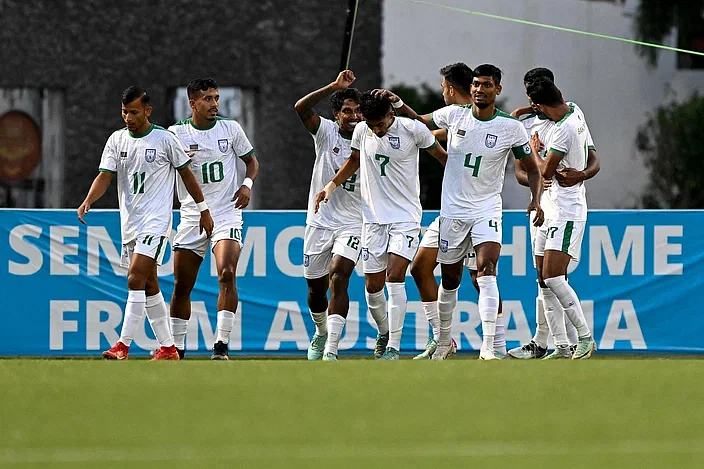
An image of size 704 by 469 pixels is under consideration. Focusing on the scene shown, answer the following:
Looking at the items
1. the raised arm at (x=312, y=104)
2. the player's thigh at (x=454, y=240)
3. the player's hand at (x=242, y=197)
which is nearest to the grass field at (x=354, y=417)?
the player's thigh at (x=454, y=240)

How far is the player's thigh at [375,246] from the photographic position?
407 inches

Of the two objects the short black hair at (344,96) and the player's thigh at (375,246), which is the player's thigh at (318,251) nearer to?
the player's thigh at (375,246)

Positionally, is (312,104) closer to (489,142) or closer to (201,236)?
(201,236)

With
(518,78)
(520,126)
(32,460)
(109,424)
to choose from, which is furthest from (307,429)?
(518,78)

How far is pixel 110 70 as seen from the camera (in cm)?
1778

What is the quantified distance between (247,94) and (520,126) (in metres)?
8.33

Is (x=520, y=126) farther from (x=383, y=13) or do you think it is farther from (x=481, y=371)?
(x=383, y=13)

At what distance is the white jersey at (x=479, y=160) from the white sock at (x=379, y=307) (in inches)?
33.1

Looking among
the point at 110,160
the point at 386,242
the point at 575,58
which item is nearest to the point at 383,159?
the point at 386,242

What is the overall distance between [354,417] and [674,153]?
1299cm

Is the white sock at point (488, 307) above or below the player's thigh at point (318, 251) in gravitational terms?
below

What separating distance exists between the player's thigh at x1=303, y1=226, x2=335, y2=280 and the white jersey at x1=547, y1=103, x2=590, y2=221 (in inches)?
69.0

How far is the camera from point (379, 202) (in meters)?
10.4

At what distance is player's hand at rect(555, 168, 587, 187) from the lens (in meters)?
10.6
